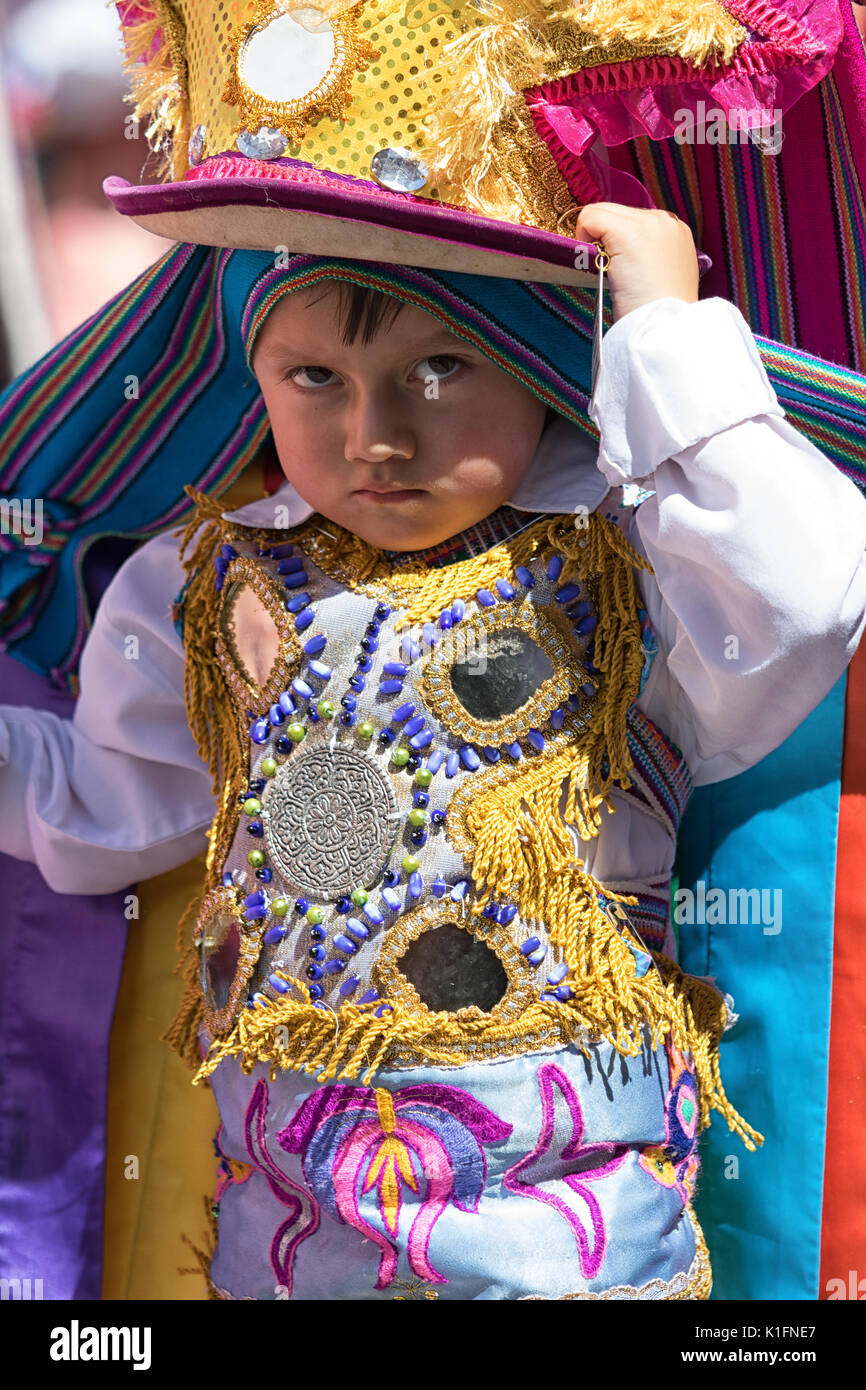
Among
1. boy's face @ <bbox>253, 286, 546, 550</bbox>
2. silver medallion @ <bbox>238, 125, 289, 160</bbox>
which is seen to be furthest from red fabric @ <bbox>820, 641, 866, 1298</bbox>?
silver medallion @ <bbox>238, 125, 289, 160</bbox>

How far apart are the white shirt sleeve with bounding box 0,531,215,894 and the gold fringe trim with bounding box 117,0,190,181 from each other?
1.34 feet

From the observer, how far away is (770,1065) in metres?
1.45

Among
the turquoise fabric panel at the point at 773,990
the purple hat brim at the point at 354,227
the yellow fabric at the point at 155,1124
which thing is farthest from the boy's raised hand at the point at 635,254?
the yellow fabric at the point at 155,1124

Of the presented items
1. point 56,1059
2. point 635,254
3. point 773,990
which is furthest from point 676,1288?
point 635,254

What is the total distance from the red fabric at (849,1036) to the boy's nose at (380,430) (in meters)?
0.54

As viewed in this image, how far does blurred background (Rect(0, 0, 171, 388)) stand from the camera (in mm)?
2102

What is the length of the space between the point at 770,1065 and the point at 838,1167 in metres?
0.11

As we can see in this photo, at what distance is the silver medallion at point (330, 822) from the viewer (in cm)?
123

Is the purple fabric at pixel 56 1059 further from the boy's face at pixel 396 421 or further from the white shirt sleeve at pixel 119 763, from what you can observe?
the boy's face at pixel 396 421
